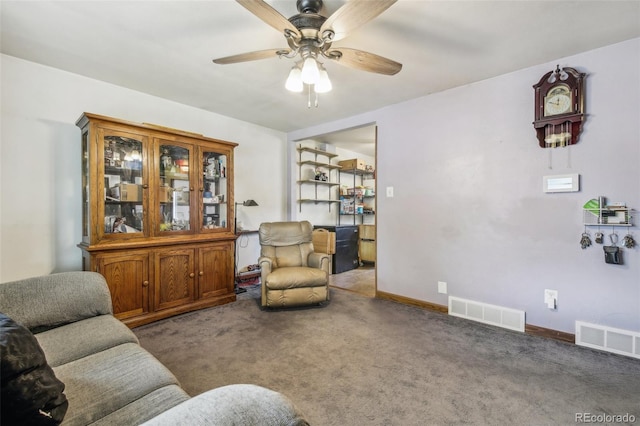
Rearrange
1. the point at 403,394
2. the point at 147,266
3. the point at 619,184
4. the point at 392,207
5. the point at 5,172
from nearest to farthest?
the point at 403,394 → the point at 619,184 → the point at 5,172 → the point at 147,266 → the point at 392,207

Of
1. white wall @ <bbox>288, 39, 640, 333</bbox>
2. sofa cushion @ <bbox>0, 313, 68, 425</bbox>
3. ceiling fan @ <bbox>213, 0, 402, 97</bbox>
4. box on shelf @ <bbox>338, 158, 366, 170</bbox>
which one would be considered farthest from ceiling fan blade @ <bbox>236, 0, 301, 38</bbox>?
box on shelf @ <bbox>338, 158, 366, 170</bbox>

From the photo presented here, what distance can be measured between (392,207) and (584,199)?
1.75 m

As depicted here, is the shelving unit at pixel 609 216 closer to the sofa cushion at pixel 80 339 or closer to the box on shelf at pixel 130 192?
the sofa cushion at pixel 80 339

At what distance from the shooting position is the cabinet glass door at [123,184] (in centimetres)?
265

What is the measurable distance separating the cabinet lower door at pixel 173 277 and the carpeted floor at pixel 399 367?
0.21 metres

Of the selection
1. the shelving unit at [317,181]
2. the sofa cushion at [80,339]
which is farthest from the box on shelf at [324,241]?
the sofa cushion at [80,339]

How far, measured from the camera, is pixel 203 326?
107 inches

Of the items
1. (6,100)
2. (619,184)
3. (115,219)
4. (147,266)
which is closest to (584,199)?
(619,184)

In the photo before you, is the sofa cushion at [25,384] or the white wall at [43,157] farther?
the white wall at [43,157]

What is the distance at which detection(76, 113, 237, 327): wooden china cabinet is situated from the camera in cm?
256

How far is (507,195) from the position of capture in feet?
8.96

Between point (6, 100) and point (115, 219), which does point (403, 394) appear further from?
point (6, 100)

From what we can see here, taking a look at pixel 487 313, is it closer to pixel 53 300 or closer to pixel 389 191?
pixel 389 191

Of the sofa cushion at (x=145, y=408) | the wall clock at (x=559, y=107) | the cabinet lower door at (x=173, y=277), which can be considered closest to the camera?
the sofa cushion at (x=145, y=408)
